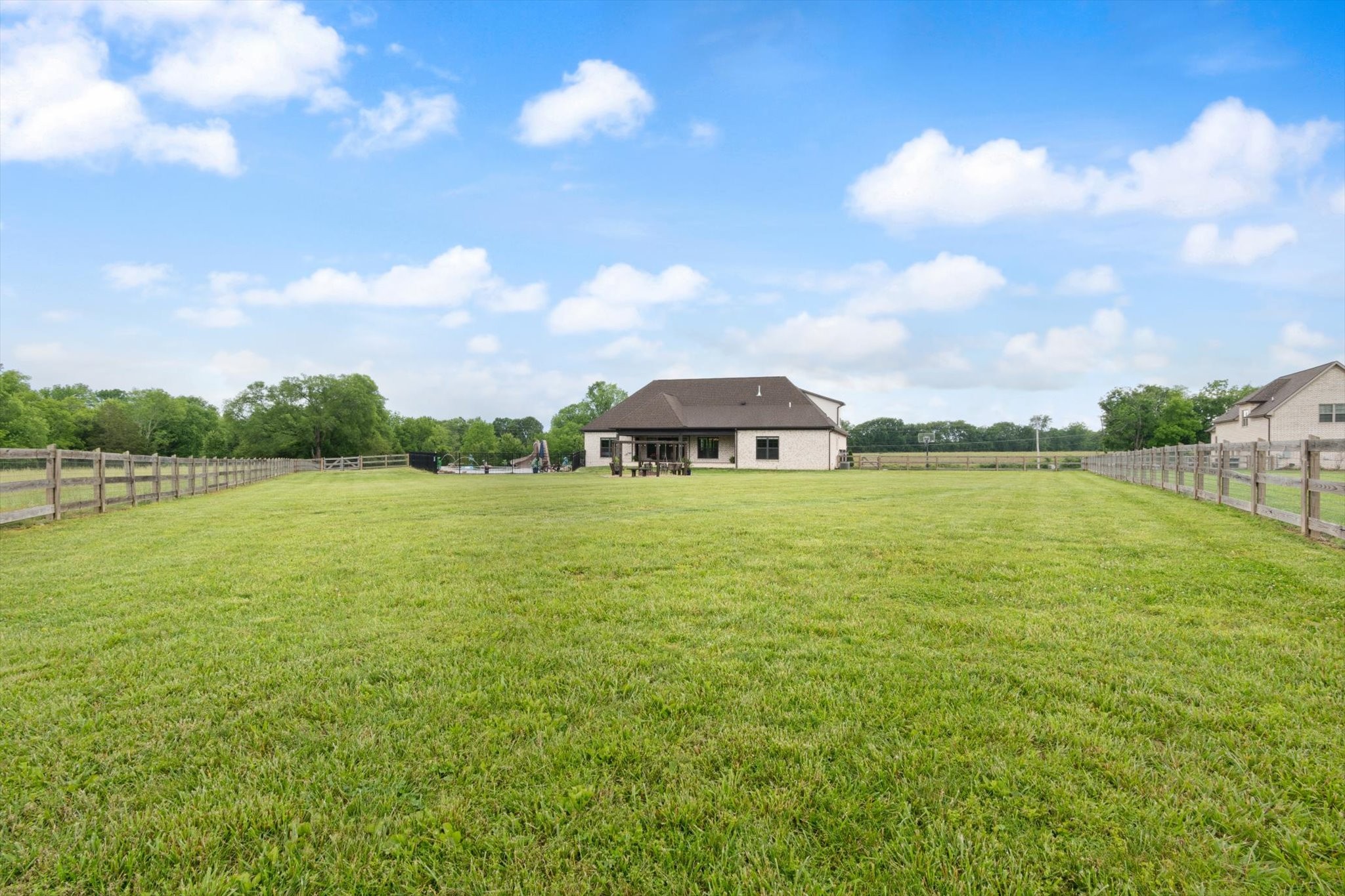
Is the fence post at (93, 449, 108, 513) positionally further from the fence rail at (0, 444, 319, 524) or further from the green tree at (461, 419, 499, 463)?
the green tree at (461, 419, 499, 463)

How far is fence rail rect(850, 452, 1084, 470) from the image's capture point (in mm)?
41500

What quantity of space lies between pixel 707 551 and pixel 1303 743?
4.70 metres

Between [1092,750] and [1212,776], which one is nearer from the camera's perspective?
[1212,776]

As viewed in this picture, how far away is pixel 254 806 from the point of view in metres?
2.10

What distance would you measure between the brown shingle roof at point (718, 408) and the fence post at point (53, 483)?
2858 cm

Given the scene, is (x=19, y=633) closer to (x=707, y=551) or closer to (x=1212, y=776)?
(x=707, y=551)

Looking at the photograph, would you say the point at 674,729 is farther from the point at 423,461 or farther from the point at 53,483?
the point at 423,461

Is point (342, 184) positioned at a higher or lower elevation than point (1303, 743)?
higher

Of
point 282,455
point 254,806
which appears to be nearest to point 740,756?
point 254,806

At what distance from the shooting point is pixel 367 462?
171 feet

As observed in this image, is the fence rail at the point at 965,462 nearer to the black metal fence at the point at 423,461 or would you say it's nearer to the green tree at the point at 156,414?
the black metal fence at the point at 423,461

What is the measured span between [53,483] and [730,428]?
100 ft

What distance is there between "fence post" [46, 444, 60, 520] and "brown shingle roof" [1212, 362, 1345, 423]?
54.8 meters

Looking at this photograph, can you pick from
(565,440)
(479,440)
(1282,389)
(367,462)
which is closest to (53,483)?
(367,462)
